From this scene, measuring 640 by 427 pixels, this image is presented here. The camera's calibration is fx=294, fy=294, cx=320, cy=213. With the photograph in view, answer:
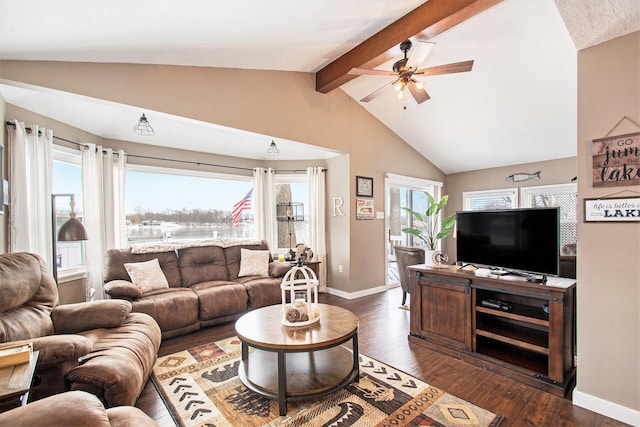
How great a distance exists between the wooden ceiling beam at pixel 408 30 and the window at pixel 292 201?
2.06m

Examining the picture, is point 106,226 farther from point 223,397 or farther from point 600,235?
point 600,235

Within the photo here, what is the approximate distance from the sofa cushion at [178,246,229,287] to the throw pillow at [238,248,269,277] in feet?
0.85

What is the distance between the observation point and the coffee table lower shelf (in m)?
2.00

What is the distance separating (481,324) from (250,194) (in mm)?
4163

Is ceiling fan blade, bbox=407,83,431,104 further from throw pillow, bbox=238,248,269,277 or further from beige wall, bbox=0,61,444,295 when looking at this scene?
throw pillow, bbox=238,248,269,277

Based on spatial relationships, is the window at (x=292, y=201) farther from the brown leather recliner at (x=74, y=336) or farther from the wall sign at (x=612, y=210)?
the wall sign at (x=612, y=210)

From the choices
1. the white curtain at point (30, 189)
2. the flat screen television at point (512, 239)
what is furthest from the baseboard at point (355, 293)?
the white curtain at point (30, 189)

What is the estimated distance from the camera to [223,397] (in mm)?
2188

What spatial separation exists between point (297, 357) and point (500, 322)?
76.7 inches

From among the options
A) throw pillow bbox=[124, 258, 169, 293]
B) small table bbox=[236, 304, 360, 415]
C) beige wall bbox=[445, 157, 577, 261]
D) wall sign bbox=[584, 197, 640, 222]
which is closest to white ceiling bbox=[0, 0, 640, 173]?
beige wall bbox=[445, 157, 577, 261]

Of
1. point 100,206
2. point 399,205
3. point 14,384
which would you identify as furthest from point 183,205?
point 399,205

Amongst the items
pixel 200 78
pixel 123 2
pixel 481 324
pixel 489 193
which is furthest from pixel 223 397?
pixel 489 193

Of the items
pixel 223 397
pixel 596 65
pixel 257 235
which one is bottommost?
pixel 223 397

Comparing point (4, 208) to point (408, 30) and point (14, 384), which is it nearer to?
point (14, 384)
